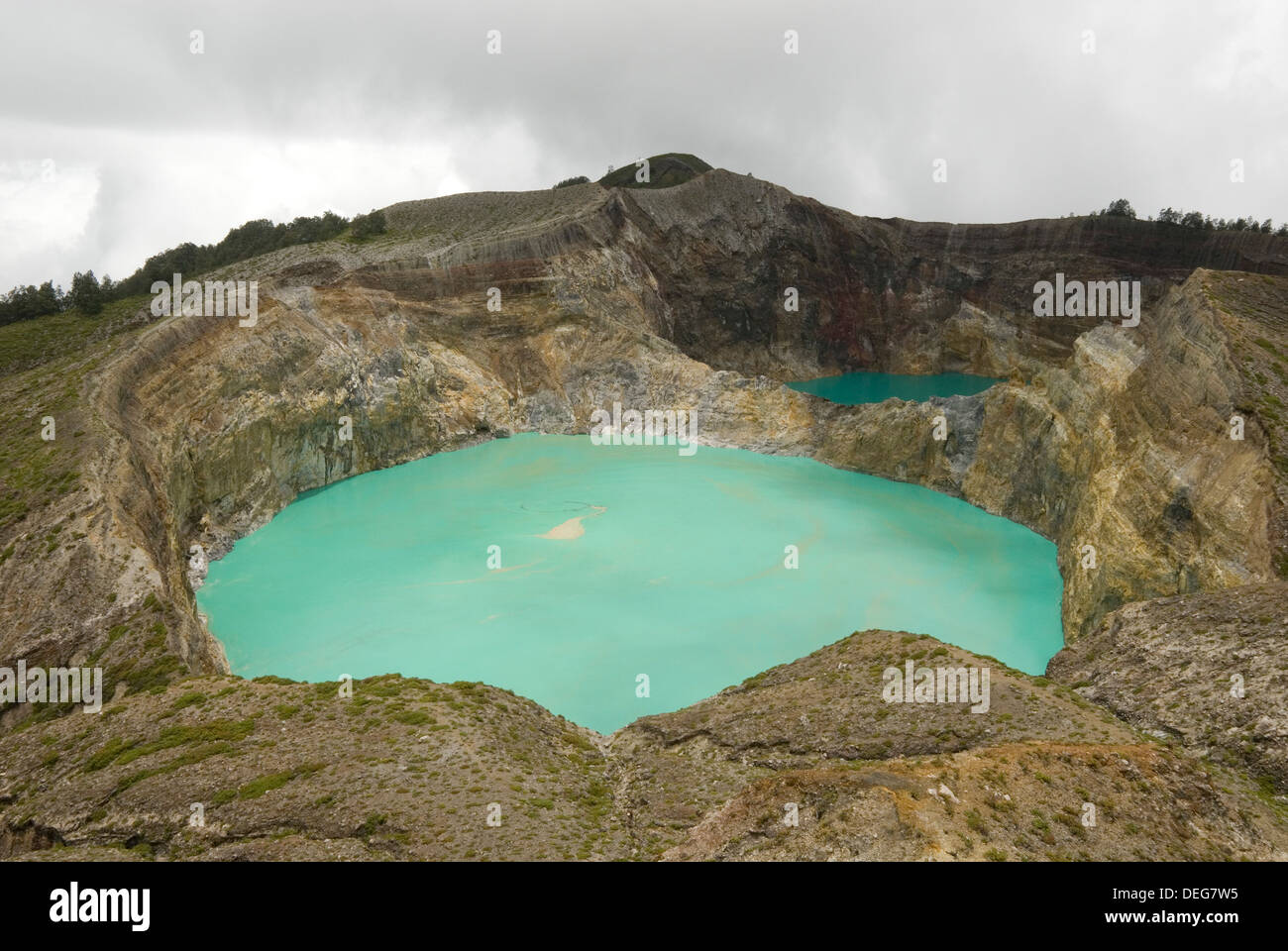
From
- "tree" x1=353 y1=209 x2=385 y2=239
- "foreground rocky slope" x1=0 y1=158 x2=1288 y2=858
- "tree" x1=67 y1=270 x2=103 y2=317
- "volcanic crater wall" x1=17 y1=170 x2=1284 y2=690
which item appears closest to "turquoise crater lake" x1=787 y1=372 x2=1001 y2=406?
"volcanic crater wall" x1=17 y1=170 x2=1284 y2=690

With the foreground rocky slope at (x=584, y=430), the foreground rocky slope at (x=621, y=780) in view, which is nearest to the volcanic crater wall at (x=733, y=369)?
the foreground rocky slope at (x=584, y=430)

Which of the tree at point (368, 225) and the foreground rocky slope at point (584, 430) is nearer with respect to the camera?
the foreground rocky slope at point (584, 430)

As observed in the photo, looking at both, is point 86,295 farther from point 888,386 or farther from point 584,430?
point 888,386

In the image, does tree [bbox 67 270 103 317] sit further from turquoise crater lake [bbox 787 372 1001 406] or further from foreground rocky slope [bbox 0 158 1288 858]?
turquoise crater lake [bbox 787 372 1001 406]

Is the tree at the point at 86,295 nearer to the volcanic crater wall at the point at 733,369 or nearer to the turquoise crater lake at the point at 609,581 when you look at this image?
the volcanic crater wall at the point at 733,369
